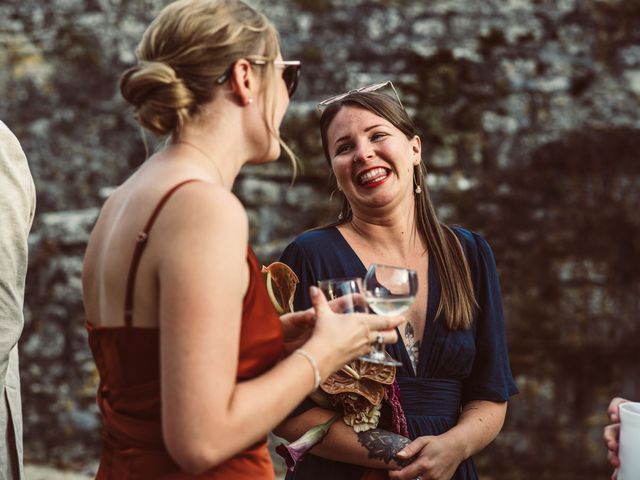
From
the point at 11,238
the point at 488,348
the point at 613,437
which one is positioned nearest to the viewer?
the point at 613,437

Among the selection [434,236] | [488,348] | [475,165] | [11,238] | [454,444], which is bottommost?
[475,165]

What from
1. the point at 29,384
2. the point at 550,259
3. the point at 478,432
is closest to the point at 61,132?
the point at 29,384

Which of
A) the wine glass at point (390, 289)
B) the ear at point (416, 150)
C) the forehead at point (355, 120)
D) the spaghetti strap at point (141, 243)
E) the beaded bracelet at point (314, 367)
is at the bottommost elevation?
the ear at point (416, 150)

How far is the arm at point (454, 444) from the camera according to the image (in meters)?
2.69

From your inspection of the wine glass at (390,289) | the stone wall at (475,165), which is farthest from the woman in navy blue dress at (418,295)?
the stone wall at (475,165)

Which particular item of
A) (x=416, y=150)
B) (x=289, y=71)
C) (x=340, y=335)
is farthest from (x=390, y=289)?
(x=416, y=150)

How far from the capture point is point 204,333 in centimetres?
162

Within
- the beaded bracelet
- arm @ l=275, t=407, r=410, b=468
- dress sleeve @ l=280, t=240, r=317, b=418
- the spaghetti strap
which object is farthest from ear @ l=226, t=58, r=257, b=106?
arm @ l=275, t=407, r=410, b=468

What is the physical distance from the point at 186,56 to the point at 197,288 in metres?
0.54

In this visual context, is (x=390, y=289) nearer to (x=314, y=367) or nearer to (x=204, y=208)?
(x=314, y=367)

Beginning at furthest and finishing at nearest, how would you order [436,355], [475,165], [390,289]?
[475,165] < [436,355] < [390,289]

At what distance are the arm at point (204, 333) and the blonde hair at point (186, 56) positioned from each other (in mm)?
256

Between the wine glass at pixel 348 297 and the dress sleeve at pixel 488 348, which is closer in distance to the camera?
the wine glass at pixel 348 297

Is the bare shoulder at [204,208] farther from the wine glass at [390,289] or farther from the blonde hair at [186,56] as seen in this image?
the wine glass at [390,289]
